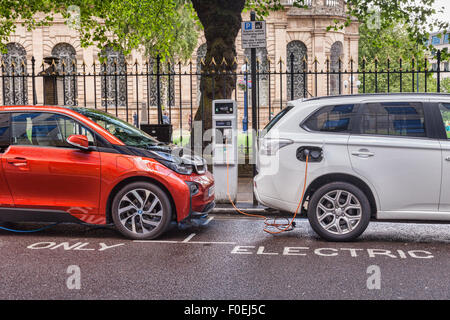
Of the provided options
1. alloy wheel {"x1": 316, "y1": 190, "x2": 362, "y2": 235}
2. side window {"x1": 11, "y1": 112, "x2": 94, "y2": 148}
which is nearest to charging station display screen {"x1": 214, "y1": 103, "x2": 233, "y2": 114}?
side window {"x1": 11, "y1": 112, "x2": 94, "y2": 148}

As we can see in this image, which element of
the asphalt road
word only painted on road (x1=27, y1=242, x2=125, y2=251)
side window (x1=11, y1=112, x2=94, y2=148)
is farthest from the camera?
side window (x1=11, y1=112, x2=94, y2=148)

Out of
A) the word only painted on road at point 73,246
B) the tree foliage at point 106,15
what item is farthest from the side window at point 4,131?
the tree foliage at point 106,15

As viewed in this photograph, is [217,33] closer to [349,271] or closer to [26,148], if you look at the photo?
[26,148]

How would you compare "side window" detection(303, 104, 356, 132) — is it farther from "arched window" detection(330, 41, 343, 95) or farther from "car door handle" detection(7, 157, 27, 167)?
"arched window" detection(330, 41, 343, 95)

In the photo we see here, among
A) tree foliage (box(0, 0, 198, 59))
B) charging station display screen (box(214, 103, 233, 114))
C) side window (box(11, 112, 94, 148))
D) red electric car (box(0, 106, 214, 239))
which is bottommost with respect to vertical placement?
red electric car (box(0, 106, 214, 239))

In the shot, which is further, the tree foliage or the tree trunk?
the tree foliage

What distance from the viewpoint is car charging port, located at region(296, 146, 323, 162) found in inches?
265

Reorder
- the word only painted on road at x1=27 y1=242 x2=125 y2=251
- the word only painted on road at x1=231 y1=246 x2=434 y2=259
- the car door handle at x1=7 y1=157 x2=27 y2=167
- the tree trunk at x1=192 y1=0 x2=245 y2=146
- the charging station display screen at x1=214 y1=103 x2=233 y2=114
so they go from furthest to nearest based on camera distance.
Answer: the tree trunk at x1=192 y1=0 x2=245 y2=146, the charging station display screen at x1=214 y1=103 x2=233 y2=114, the car door handle at x1=7 y1=157 x2=27 y2=167, the word only painted on road at x1=27 y1=242 x2=125 y2=251, the word only painted on road at x1=231 y1=246 x2=434 y2=259

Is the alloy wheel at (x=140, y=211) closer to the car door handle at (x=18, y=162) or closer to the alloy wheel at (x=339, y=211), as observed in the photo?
the car door handle at (x=18, y=162)

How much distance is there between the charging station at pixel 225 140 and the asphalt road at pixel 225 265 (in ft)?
5.14

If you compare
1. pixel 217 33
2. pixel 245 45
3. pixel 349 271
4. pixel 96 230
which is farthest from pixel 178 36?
pixel 349 271

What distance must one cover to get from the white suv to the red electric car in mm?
1202

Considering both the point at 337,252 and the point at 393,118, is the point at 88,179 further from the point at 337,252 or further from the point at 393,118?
A: the point at 393,118

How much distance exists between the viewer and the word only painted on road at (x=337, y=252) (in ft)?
20.1
